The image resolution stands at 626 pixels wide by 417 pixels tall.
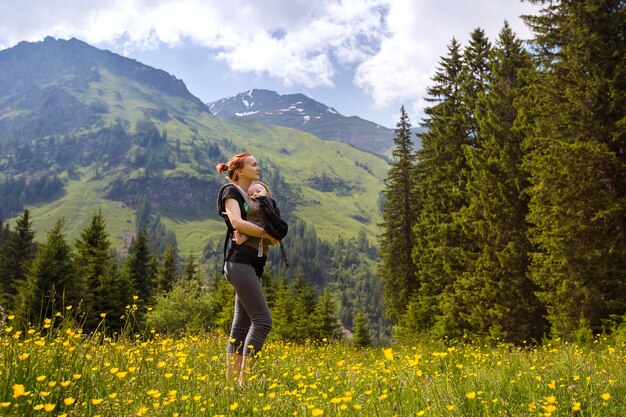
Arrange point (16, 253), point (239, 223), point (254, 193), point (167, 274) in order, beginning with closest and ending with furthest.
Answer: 1. point (239, 223)
2. point (254, 193)
3. point (16, 253)
4. point (167, 274)

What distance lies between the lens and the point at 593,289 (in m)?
11.7

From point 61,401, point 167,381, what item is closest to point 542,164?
point 167,381

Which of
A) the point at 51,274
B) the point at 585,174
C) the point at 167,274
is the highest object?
the point at 585,174

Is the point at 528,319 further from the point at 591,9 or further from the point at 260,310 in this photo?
the point at 260,310

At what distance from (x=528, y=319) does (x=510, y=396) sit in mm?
13892

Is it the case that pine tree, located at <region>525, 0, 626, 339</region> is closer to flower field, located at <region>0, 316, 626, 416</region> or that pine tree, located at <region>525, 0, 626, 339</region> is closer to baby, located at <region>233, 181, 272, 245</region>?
flower field, located at <region>0, 316, 626, 416</region>

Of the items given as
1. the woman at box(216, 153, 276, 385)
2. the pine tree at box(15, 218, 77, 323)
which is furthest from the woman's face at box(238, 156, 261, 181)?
the pine tree at box(15, 218, 77, 323)

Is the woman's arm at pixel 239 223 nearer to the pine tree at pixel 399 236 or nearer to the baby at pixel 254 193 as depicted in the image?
the baby at pixel 254 193

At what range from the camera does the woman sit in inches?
187

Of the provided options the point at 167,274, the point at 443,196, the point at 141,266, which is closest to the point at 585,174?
the point at 443,196

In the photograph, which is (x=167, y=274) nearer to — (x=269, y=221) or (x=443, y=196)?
(x=443, y=196)

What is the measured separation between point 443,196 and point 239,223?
20.0m

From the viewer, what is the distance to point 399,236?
96.2 ft

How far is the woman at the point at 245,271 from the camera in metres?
4.74
